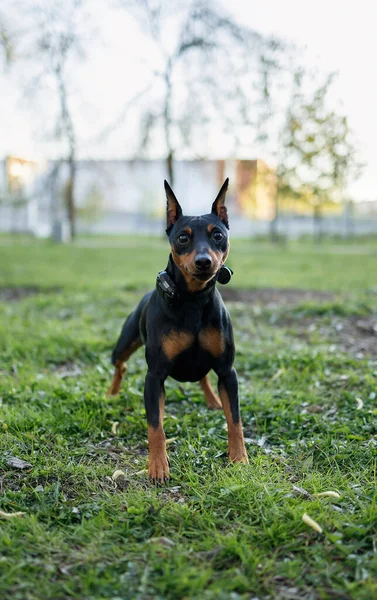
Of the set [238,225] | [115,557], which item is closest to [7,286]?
[115,557]

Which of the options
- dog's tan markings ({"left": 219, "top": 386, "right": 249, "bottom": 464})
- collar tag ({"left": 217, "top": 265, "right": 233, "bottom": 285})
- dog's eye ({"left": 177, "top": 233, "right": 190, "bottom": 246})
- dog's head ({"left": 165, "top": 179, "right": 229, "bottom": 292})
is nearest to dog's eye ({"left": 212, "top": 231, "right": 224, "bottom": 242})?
dog's head ({"left": 165, "top": 179, "right": 229, "bottom": 292})

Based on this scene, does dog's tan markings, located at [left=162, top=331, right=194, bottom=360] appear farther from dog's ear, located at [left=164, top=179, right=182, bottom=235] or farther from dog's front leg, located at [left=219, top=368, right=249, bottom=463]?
dog's ear, located at [left=164, top=179, right=182, bottom=235]

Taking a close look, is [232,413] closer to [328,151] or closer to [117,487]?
[117,487]

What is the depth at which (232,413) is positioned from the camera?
3.44m

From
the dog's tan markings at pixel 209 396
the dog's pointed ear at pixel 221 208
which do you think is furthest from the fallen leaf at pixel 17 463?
the dog's pointed ear at pixel 221 208

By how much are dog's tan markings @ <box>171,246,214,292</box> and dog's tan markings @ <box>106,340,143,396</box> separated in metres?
1.14

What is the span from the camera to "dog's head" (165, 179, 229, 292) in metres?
3.10

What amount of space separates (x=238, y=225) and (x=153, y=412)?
142 ft

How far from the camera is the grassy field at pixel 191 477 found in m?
2.41

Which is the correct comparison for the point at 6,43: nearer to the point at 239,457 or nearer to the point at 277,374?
the point at 277,374

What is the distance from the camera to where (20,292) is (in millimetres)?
10258

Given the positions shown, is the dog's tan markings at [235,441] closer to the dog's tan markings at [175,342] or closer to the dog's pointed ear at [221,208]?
the dog's tan markings at [175,342]

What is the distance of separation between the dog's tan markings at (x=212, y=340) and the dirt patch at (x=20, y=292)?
6.78 meters

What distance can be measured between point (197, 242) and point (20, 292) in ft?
25.1
